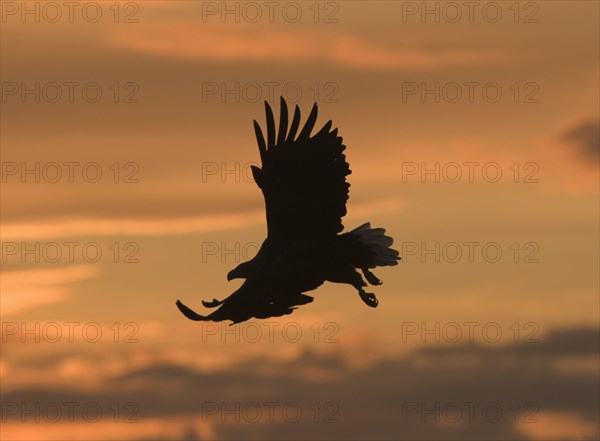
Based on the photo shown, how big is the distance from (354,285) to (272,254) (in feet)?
5.73

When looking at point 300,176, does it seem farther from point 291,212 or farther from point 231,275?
point 231,275

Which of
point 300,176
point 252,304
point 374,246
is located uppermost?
point 300,176

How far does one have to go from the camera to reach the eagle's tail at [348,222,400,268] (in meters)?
21.8

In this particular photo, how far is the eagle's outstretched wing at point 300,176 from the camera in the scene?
2031 centimetres

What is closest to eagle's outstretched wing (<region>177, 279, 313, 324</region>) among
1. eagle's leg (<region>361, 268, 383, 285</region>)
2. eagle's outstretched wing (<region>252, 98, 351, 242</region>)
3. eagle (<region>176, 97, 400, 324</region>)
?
eagle (<region>176, 97, 400, 324</region>)

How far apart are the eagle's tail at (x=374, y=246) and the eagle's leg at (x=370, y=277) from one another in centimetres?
10

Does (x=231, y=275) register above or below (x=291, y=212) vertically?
below

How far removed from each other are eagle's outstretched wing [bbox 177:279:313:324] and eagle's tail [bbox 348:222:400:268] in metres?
1.76

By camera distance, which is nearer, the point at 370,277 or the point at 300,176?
the point at 300,176

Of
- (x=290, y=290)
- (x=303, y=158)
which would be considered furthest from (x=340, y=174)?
(x=290, y=290)

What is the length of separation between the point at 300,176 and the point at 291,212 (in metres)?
0.58

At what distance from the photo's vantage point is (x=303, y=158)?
20422 millimetres

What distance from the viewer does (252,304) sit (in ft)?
66.3

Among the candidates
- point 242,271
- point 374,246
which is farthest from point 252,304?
point 374,246
